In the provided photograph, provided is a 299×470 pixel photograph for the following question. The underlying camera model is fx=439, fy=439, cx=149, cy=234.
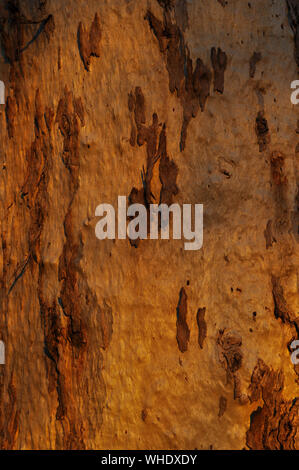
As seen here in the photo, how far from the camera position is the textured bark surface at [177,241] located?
966 mm

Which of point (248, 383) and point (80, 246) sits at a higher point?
point (80, 246)

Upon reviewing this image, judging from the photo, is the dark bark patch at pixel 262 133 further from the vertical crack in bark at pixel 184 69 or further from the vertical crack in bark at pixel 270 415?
the vertical crack in bark at pixel 270 415

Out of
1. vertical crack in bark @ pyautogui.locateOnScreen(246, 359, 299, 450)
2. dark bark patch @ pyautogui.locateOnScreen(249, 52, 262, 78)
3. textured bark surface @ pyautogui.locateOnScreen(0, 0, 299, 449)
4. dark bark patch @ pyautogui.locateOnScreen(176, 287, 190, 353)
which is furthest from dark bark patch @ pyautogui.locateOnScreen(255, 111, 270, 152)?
vertical crack in bark @ pyautogui.locateOnScreen(246, 359, 299, 450)

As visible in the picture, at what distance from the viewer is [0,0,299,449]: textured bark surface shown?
3.17 ft

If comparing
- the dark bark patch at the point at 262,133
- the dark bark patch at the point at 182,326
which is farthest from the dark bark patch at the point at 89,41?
the dark bark patch at the point at 182,326

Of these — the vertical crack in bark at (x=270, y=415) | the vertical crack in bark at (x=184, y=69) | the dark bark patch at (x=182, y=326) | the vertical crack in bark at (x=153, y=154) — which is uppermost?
the vertical crack in bark at (x=184, y=69)

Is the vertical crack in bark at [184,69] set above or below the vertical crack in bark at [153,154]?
above

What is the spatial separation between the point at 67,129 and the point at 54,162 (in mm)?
82

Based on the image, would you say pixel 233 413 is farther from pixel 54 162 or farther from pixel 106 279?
pixel 54 162

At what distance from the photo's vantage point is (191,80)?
0.97 metres

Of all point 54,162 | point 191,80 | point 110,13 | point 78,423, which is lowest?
point 78,423

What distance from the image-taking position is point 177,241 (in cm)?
98

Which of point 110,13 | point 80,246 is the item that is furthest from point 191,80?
point 80,246

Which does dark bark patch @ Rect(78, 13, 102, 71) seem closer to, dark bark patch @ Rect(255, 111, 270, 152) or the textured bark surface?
the textured bark surface
